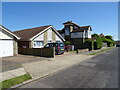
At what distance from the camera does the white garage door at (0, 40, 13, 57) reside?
1169cm

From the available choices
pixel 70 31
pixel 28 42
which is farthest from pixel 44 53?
pixel 70 31

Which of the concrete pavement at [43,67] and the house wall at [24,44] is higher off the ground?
the house wall at [24,44]

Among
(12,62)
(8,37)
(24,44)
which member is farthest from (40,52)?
(24,44)

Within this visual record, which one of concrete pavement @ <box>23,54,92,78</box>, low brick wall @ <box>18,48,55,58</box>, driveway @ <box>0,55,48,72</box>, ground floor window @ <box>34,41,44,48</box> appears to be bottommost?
concrete pavement @ <box>23,54,92,78</box>

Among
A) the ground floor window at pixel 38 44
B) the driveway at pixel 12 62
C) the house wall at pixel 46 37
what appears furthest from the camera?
the ground floor window at pixel 38 44

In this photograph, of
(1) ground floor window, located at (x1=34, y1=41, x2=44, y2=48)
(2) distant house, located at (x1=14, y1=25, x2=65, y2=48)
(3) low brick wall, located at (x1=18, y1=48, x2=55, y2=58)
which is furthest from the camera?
(1) ground floor window, located at (x1=34, y1=41, x2=44, y2=48)

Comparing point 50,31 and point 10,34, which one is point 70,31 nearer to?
point 50,31

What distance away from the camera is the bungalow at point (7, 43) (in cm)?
1167

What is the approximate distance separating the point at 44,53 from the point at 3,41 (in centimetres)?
546

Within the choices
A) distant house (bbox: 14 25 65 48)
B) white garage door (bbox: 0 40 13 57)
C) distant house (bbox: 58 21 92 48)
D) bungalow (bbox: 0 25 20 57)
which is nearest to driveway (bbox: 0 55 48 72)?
white garage door (bbox: 0 40 13 57)

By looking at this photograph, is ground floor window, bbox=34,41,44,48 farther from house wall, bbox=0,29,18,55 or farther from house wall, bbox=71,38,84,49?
house wall, bbox=71,38,84,49

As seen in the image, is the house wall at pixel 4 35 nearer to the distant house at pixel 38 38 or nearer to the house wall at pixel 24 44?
Answer: the distant house at pixel 38 38

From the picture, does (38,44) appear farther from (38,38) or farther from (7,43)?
(7,43)

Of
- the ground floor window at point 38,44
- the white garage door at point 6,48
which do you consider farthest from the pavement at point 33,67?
the ground floor window at point 38,44
